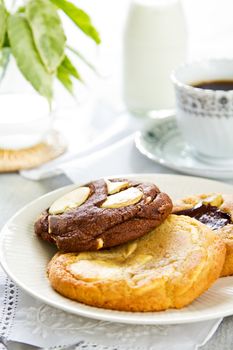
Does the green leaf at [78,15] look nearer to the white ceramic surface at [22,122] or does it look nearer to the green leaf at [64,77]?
the green leaf at [64,77]

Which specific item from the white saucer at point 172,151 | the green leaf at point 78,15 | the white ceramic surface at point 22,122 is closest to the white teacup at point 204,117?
the white saucer at point 172,151

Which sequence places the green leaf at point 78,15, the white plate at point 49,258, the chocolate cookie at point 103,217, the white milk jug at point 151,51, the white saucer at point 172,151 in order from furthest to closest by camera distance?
1. the white milk jug at point 151,51
2. the green leaf at point 78,15
3. the white saucer at point 172,151
4. the chocolate cookie at point 103,217
5. the white plate at point 49,258

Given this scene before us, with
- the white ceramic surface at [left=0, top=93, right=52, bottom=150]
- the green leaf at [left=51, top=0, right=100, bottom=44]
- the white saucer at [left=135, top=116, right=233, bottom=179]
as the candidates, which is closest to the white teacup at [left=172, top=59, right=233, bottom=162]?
the white saucer at [left=135, top=116, right=233, bottom=179]

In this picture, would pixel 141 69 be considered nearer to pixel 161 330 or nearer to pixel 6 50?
pixel 6 50

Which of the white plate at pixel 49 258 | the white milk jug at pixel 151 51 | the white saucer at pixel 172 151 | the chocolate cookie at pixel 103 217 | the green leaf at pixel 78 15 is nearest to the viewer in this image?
the white plate at pixel 49 258

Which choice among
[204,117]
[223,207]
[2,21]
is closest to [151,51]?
[204,117]

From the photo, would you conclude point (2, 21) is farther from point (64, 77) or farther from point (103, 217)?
point (103, 217)

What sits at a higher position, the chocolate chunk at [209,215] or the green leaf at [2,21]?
the green leaf at [2,21]
